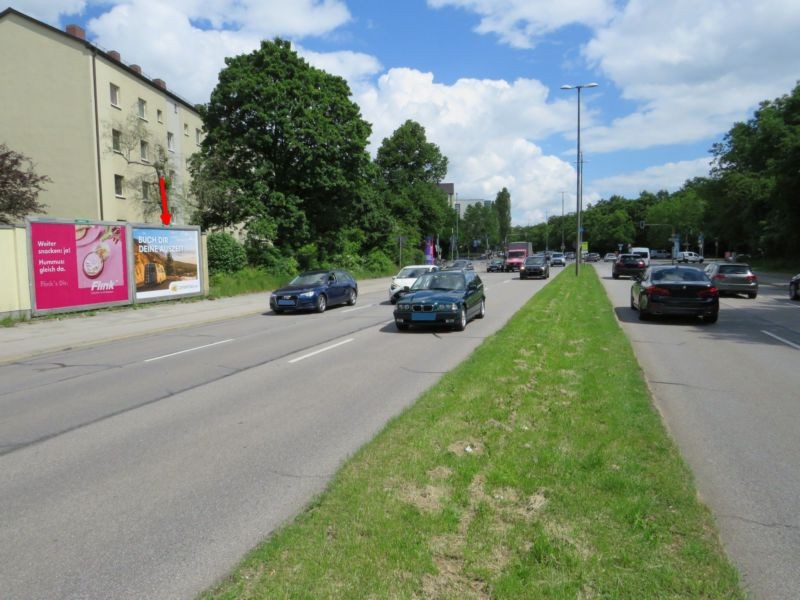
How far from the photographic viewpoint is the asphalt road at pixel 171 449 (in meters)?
3.36

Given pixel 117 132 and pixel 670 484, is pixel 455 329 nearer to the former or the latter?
pixel 670 484

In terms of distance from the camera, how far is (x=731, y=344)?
11438 millimetres

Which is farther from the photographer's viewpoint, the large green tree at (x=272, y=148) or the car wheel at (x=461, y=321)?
the large green tree at (x=272, y=148)

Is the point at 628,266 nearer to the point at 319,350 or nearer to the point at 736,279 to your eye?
the point at 736,279

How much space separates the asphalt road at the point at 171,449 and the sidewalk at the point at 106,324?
1.67 meters

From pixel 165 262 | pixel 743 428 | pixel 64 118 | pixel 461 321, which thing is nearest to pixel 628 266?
pixel 461 321

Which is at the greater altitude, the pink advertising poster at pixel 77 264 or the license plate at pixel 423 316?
the pink advertising poster at pixel 77 264

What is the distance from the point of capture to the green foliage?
2783 cm

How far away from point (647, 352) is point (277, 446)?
Answer: 756cm

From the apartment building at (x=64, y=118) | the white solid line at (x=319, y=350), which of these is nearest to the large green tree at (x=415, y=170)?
the apartment building at (x=64, y=118)

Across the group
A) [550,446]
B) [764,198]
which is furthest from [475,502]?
[764,198]

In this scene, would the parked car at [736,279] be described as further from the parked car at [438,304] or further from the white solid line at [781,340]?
the parked car at [438,304]

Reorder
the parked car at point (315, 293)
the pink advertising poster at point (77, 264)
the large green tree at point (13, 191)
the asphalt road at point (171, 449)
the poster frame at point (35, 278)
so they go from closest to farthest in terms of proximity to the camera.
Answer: the asphalt road at point (171, 449) → the poster frame at point (35, 278) → the pink advertising poster at point (77, 264) → the parked car at point (315, 293) → the large green tree at point (13, 191)

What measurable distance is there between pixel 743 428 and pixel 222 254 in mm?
25306
